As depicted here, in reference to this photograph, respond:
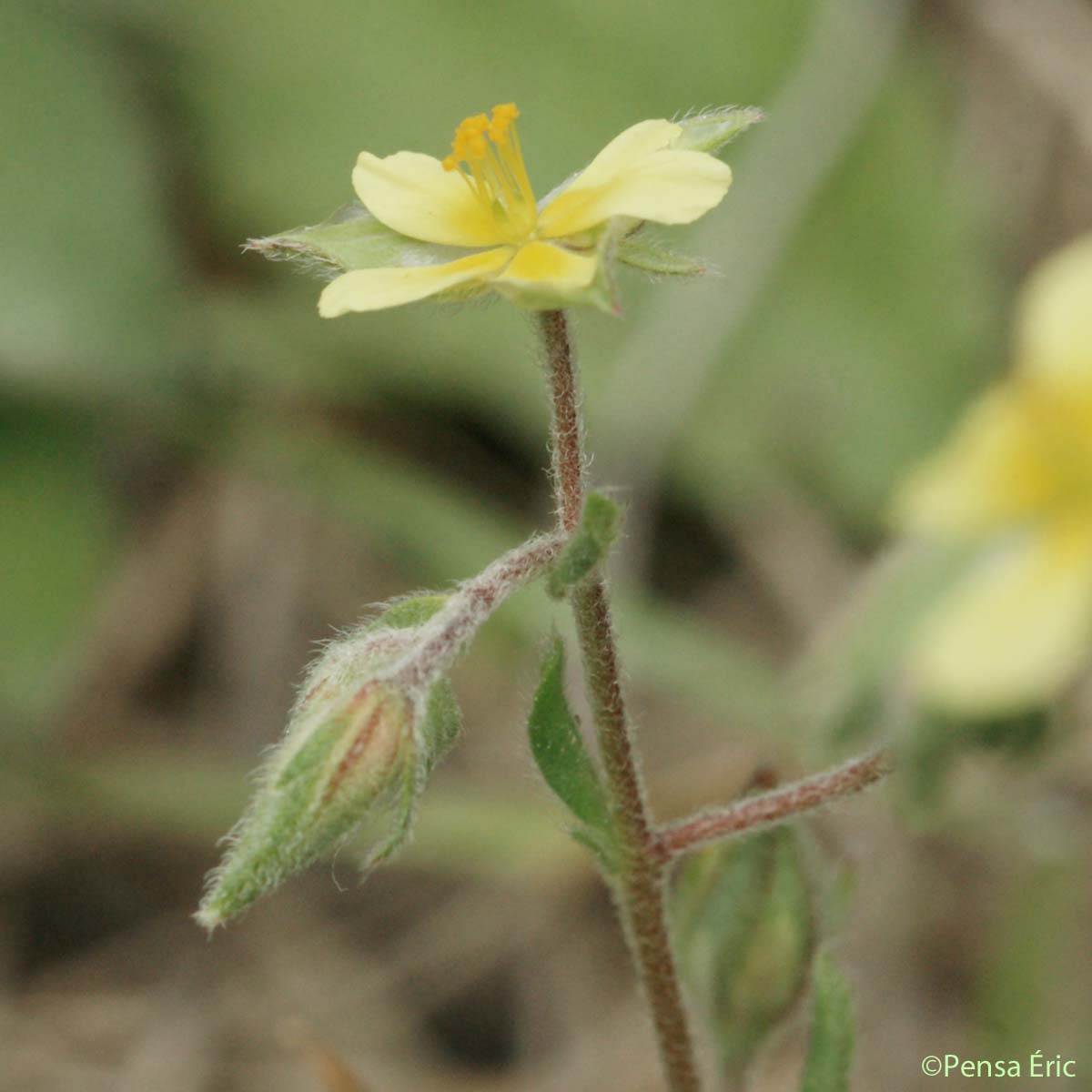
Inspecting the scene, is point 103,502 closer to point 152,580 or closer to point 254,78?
point 152,580

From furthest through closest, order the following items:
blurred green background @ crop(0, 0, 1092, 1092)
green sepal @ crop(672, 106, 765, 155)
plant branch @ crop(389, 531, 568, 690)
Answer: blurred green background @ crop(0, 0, 1092, 1092)
green sepal @ crop(672, 106, 765, 155)
plant branch @ crop(389, 531, 568, 690)

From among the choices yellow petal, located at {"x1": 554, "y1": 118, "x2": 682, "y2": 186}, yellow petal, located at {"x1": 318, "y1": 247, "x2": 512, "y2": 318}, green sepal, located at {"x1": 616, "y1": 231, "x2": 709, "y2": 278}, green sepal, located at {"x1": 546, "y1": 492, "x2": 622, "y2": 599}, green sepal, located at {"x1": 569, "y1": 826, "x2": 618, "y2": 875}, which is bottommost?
green sepal, located at {"x1": 569, "y1": 826, "x2": 618, "y2": 875}

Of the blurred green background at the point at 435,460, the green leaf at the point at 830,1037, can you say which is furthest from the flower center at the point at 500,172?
the blurred green background at the point at 435,460

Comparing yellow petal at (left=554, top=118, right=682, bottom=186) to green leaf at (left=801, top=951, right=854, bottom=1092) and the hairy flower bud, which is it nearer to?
the hairy flower bud

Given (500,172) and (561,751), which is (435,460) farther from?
(561,751)

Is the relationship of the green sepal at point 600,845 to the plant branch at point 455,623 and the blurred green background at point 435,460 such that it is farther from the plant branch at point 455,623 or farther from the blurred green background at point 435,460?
the blurred green background at point 435,460

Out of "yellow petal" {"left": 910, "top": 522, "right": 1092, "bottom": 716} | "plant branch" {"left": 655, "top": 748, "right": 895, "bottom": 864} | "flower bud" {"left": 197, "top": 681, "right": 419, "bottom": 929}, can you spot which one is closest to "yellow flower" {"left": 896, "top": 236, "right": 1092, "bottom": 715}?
"yellow petal" {"left": 910, "top": 522, "right": 1092, "bottom": 716}

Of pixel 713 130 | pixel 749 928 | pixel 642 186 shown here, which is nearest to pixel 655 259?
pixel 642 186
